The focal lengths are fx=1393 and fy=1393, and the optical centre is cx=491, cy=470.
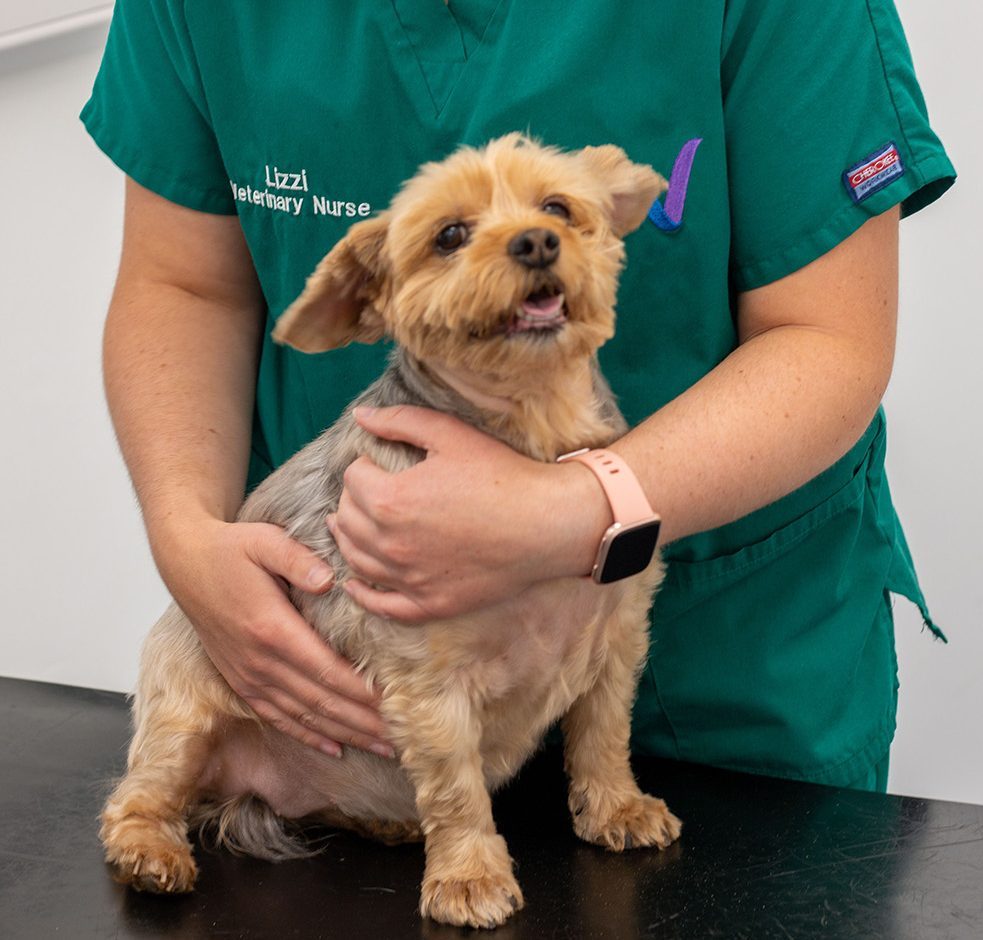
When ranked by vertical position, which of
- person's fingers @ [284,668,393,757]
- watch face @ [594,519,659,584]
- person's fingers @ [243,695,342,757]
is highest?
watch face @ [594,519,659,584]

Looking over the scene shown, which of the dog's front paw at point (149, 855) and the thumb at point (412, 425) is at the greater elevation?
the thumb at point (412, 425)

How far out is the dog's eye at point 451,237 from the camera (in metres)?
1.02

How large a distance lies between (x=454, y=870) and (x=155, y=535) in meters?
0.41

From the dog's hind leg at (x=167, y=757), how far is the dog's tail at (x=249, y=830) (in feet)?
0.09

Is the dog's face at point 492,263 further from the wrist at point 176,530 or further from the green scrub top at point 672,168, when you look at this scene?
the wrist at point 176,530

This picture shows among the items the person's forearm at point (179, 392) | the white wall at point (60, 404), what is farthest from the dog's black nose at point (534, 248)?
the white wall at point (60, 404)

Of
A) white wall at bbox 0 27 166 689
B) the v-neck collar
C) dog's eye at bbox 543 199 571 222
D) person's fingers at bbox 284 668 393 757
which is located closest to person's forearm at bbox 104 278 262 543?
person's fingers at bbox 284 668 393 757

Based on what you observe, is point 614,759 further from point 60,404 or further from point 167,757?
point 60,404

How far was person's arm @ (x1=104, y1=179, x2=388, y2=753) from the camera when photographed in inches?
45.7

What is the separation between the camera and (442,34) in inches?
48.0

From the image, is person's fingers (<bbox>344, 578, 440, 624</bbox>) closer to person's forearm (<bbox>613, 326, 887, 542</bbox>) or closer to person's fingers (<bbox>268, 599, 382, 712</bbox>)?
person's fingers (<bbox>268, 599, 382, 712</bbox>)

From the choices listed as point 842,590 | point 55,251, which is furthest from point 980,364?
point 55,251

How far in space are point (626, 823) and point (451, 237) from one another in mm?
527

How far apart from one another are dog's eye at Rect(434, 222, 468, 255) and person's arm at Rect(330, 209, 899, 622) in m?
0.14
